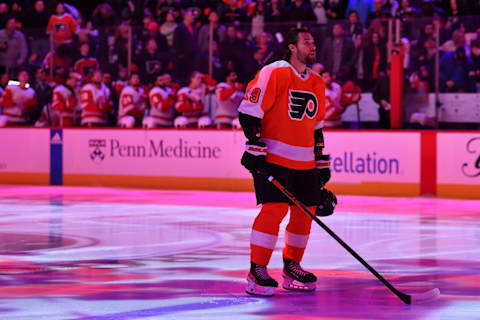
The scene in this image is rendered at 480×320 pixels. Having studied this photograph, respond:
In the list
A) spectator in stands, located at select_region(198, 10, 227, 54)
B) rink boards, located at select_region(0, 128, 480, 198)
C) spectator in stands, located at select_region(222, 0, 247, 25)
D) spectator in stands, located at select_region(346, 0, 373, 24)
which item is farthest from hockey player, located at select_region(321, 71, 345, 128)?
spectator in stands, located at select_region(222, 0, 247, 25)

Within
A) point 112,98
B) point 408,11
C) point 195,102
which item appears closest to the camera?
point 408,11

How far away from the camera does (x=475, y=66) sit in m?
13.1

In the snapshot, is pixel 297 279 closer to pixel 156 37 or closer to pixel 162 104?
pixel 162 104

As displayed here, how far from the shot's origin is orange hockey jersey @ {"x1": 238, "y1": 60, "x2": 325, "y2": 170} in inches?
223

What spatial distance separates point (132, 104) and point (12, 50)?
8.26 feet

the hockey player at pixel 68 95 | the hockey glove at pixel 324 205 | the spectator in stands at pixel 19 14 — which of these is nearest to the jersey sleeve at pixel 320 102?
the hockey glove at pixel 324 205

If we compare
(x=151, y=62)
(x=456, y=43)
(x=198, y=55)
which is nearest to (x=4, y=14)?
(x=151, y=62)

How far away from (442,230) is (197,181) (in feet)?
20.6

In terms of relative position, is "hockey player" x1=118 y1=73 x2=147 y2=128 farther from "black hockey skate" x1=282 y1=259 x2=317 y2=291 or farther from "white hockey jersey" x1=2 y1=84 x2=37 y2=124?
"black hockey skate" x1=282 y1=259 x2=317 y2=291

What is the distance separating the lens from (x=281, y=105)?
5.72 m

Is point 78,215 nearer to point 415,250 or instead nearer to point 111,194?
point 111,194

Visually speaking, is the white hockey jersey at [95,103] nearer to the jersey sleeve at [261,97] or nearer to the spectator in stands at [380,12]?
the spectator in stands at [380,12]

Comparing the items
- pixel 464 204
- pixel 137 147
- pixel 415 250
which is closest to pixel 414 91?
pixel 464 204

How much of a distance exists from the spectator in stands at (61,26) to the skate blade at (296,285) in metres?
10.9
